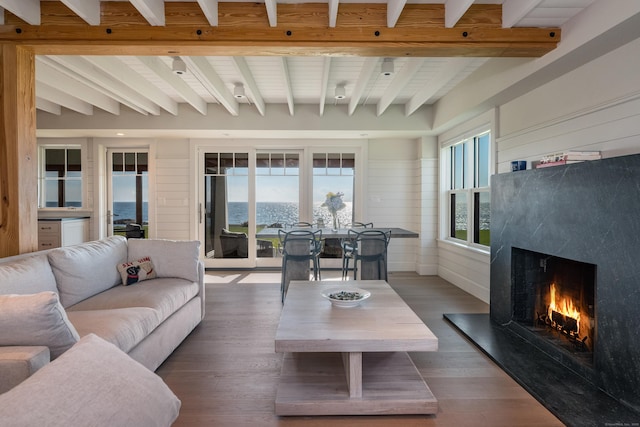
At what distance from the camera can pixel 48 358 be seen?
1.60m

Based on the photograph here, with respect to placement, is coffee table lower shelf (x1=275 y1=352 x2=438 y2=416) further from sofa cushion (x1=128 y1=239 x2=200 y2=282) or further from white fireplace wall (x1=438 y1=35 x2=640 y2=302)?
white fireplace wall (x1=438 y1=35 x2=640 y2=302)

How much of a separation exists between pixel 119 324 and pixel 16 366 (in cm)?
67

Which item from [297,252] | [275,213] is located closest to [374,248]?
[297,252]

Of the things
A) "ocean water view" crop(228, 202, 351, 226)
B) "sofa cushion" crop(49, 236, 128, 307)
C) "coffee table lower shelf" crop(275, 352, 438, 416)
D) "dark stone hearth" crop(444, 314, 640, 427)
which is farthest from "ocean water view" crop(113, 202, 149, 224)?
"dark stone hearth" crop(444, 314, 640, 427)

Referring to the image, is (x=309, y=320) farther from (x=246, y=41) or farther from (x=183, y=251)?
(x=246, y=41)

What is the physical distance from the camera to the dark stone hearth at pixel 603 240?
82.3 inches

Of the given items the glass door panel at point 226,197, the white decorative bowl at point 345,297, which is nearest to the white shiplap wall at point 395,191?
the glass door panel at point 226,197

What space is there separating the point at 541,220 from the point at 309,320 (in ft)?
6.93

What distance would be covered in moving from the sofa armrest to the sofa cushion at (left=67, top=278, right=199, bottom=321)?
3.37 ft

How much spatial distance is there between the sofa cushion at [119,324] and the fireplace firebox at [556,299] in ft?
10.2

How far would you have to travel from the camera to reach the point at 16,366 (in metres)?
1.49

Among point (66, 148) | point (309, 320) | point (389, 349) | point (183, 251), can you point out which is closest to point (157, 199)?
point (66, 148)

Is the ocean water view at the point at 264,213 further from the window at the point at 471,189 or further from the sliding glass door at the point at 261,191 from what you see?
the window at the point at 471,189

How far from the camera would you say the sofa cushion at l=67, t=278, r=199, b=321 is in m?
2.63
